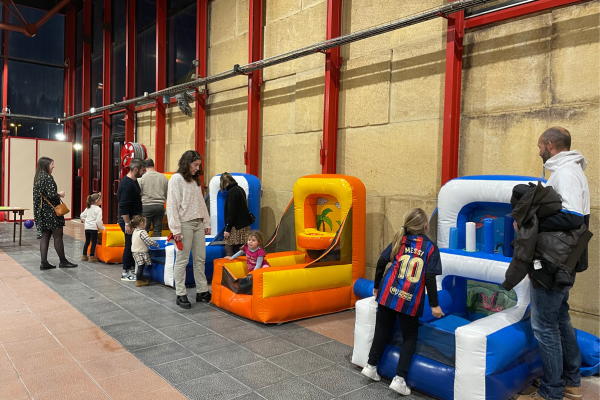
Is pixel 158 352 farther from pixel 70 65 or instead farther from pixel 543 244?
pixel 70 65

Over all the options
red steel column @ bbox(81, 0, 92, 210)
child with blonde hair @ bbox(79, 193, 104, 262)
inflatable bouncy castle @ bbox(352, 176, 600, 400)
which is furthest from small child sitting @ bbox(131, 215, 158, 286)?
red steel column @ bbox(81, 0, 92, 210)

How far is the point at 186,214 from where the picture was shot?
435 centimetres

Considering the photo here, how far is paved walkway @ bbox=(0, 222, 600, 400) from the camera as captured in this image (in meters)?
2.81

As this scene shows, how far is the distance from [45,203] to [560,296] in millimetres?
5701

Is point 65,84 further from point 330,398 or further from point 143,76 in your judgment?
point 330,398

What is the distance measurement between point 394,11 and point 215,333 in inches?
145

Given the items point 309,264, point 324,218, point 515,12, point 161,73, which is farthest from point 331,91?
point 161,73

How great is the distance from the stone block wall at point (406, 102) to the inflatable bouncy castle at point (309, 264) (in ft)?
1.81

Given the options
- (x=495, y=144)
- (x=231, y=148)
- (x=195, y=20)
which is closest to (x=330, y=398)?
(x=495, y=144)

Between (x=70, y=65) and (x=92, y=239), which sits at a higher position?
(x=70, y=65)

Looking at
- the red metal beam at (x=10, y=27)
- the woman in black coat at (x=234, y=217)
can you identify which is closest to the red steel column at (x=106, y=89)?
the red metal beam at (x=10, y=27)

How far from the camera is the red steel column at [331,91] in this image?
5.44 m

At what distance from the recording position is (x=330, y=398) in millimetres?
2723

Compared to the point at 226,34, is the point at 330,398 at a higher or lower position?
lower
